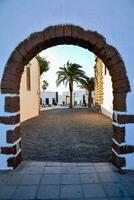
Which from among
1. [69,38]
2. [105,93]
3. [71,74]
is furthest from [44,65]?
[69,38]

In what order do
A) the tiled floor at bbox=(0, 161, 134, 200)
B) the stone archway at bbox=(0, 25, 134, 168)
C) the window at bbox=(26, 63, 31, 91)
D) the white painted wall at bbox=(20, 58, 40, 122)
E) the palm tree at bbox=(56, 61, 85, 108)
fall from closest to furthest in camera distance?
the tiled floor at bbox=(0, 161, 134, 200)
the stone archway at bbox=(0, 25, 134, 168)
the white painted wall at bbox=(20, 58, 40, 122)
the window at bbox=(26, 63, 31, 91)
the palm tree at bbox=(56, 61, 85, 108)

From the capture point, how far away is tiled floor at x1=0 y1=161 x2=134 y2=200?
5.32 metres

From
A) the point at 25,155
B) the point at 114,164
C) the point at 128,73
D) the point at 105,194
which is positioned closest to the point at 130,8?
the point at 128,73

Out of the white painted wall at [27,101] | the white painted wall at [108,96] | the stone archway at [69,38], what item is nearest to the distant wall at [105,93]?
the white painted wall at [108,96]

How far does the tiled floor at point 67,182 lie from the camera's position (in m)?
5.32

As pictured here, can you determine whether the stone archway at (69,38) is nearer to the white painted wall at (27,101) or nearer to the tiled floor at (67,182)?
the tiled floor at (67,182)

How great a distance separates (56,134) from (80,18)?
7018 millimetres

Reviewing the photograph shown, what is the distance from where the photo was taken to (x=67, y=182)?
6000 mm

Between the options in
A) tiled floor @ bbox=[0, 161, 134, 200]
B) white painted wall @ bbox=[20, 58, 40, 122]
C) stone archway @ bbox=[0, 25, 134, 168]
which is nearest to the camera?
tiled floor @ bbox=[0, 161, 134, 200]

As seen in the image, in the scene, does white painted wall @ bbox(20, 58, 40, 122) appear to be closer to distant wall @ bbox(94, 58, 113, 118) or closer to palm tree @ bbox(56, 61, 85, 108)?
distant wall @ bbox(94, 58, 113, 118)

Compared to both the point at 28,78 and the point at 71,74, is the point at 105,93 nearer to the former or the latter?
the point at 28,78

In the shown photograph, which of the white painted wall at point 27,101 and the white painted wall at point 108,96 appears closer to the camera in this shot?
the white painted wall at point 27,101

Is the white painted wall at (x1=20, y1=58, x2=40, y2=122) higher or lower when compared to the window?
lower

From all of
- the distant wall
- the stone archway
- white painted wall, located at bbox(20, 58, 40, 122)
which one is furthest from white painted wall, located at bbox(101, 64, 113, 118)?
the stone archway
